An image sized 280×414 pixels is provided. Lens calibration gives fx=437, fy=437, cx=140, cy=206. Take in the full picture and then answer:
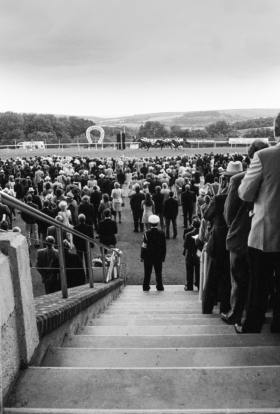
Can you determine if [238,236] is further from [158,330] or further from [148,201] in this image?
[148,201]

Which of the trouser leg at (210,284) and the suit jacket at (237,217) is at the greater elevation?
the suit jacket at (237,217)

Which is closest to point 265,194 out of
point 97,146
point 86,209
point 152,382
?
point 152,382

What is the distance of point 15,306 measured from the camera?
246cm

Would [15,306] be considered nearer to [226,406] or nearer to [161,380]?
[161,380]

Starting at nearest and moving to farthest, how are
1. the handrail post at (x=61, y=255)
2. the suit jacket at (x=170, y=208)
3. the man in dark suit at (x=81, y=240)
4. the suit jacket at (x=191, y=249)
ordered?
the handrail post at (x=61, y=255) < the suit jacket at (x=191, y=249) < the man in dark suit at (x=81, y=240) < the suit jacket at (x=170, y=208)

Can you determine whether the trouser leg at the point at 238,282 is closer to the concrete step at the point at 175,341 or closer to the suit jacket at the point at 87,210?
the concrete step at the point at 175,341

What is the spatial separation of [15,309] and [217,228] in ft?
8.99

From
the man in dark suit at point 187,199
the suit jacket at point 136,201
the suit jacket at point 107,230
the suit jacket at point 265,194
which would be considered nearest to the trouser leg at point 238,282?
the suit jacket at point 265,194

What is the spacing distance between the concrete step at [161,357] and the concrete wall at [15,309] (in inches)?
11.6

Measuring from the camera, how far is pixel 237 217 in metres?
3.99

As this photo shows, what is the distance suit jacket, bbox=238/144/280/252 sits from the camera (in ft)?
9.82

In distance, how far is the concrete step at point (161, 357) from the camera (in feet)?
9.01

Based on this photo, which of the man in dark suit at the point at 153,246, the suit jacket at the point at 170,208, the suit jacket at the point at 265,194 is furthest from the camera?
the suit jacket at the point at 170,208

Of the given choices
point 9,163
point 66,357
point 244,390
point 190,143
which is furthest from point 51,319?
point 190,143
